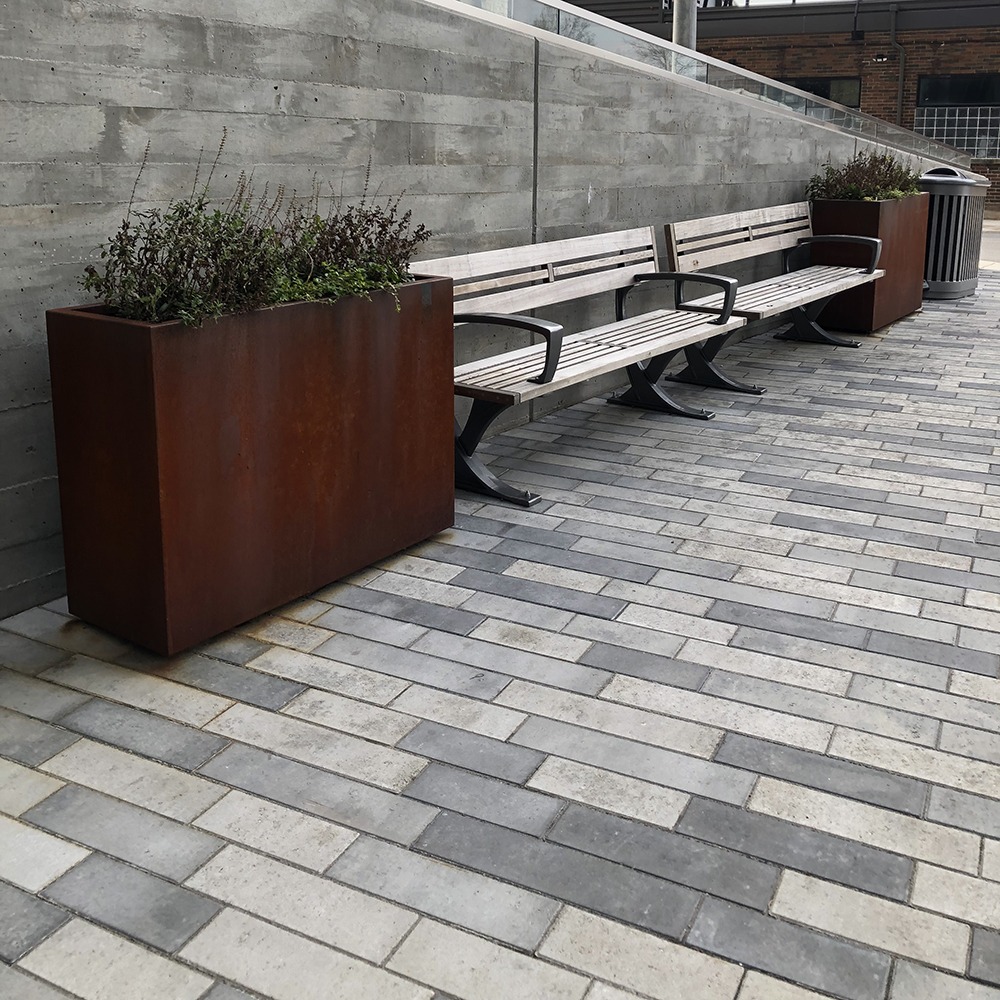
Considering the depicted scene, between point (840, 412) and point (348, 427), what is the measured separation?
352 cm

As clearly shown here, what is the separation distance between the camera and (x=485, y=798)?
8.59 feet

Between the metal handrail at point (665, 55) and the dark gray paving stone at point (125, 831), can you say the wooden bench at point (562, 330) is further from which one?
the dark gray paving stone at point (125, 831)

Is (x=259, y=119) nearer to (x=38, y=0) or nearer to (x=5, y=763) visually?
(x=38, y=0)

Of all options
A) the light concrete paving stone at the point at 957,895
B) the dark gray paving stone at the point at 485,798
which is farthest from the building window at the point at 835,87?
the light concrete paving stone at the point at 957,895

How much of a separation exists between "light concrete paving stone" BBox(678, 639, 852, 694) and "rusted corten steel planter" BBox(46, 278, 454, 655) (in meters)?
1.17

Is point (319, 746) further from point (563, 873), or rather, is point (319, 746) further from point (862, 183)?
point (862, 183)

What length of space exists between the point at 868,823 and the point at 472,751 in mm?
908

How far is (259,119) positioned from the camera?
13.3ft

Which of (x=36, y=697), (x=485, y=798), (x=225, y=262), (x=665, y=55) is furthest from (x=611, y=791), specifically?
(x=665, y=55)

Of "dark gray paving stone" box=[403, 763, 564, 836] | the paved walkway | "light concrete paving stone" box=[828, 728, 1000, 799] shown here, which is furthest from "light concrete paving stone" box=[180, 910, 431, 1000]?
"light concrete paving stone" box=[828, 728, 1000, 799]

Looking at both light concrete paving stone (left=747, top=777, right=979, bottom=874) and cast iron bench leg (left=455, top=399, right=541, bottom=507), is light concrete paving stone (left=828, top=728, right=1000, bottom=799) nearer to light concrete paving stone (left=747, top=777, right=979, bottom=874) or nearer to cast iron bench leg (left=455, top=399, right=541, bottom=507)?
light concrete paving stone (left=747, top=777, right=979, bottom=874)

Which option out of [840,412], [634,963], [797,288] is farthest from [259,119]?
→ [797,288]

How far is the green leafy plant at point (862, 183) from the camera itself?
340 inches

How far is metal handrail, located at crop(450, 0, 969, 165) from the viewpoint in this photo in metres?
5.71
